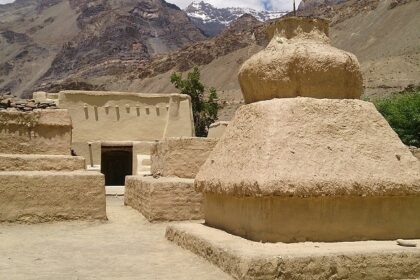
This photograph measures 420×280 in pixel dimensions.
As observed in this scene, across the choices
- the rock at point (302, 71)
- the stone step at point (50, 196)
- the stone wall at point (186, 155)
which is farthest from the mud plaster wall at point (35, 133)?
the rock at point (302, 71)

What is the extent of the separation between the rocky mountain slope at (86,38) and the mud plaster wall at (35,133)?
87770 mm

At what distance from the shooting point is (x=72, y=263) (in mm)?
5875

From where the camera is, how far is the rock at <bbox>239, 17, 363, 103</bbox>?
6.04 metres

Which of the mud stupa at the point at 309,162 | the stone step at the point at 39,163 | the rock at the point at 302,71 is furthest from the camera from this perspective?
the stone step at the point at 39,163

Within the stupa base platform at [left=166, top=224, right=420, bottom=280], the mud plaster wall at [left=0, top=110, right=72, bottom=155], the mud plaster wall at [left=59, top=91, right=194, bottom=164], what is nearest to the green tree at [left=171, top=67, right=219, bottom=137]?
the mud plaster wall at [left=59, top=91, right=194, bottom=164]

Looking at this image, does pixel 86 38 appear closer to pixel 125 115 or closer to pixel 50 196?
pixel 125 115

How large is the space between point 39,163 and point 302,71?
548 centimetres

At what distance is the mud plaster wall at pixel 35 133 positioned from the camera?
10570 millimetres

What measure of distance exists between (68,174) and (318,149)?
15.8 feet

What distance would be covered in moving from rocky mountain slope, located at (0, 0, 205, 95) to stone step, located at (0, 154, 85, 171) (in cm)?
8865

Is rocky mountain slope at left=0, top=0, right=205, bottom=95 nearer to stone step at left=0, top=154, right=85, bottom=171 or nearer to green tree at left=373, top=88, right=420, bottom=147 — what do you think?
green tree at left=373, top=88, right=420, bottom=147

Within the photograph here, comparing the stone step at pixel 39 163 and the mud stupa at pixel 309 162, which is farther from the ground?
the mud stupa at pixel 309 162

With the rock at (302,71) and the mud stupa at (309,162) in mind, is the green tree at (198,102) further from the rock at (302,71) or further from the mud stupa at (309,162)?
the mud stupa at (309,162)

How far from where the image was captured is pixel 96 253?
6.52 m
